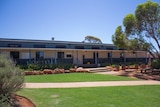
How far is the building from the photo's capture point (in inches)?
1061

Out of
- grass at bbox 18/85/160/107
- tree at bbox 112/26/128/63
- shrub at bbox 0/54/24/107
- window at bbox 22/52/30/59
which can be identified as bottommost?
grass at bbox 18/85/160/107

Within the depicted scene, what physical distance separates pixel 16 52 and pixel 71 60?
8.17 m

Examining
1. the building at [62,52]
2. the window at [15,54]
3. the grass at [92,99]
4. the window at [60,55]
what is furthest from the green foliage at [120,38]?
the grass at [92,99]

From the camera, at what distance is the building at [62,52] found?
26.9m

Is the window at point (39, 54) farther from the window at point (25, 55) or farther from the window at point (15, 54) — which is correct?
the window at point (15, 54)

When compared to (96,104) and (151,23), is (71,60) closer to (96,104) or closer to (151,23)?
(151,23)

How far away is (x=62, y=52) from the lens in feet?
102

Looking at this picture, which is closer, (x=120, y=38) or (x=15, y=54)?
(x=15, y=54)

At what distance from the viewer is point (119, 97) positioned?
962cm

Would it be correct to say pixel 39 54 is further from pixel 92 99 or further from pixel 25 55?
pixel 92 99

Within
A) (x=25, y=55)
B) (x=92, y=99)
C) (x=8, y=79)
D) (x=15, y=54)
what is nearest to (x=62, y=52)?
(x=25, y=55)

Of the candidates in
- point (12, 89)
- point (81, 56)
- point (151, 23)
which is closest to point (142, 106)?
point (12, 89)

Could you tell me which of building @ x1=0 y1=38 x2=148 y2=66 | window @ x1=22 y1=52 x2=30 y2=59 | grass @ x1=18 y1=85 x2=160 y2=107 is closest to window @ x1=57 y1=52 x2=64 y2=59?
building @ x1=0 y1=38 x2=148 y2=66

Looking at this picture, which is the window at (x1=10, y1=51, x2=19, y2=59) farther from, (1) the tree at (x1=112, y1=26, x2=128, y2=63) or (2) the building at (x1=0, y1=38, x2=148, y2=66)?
(1) the tree at (x1=112, y1=26, x2=128, y2=63)
